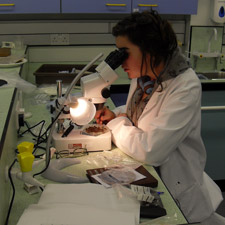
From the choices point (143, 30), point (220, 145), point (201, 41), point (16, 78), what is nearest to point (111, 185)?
point (143, 30)

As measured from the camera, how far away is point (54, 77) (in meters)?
2.56

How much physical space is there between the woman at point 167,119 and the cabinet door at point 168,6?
139 cm

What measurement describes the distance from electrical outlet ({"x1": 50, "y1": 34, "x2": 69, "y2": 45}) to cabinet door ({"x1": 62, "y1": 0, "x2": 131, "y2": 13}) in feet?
1.30

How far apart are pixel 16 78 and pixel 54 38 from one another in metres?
1.18

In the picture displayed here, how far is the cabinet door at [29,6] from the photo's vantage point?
258 cm

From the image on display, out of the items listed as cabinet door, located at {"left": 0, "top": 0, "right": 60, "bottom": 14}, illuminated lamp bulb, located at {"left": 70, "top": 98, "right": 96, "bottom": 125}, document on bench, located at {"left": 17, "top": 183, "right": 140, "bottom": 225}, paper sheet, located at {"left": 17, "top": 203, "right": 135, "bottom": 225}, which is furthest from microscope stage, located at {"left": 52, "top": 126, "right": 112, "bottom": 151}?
cabinet door, located at {"left": 0, "top": 0, "right": 60, "bottom": 14}

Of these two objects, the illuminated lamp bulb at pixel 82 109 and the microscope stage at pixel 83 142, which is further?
A: the microscope stage at pixel 83 142

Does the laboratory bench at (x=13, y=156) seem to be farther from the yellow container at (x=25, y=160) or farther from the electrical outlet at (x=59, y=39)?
the electrical outlet at (x=59, y=39)

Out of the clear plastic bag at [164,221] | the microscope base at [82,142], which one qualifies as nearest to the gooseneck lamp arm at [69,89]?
the microscope base at [82,142]

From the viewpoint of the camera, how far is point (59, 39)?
3039 mm

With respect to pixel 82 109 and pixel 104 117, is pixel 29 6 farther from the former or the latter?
pixel 82 109

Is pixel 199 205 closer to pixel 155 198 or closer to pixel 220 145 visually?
pixel 155 198

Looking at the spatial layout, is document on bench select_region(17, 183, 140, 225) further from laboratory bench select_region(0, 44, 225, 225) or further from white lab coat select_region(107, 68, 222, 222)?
white lab coat select_region(107, 68, 222, 222)

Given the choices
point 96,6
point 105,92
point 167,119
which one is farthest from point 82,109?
point 96,6
